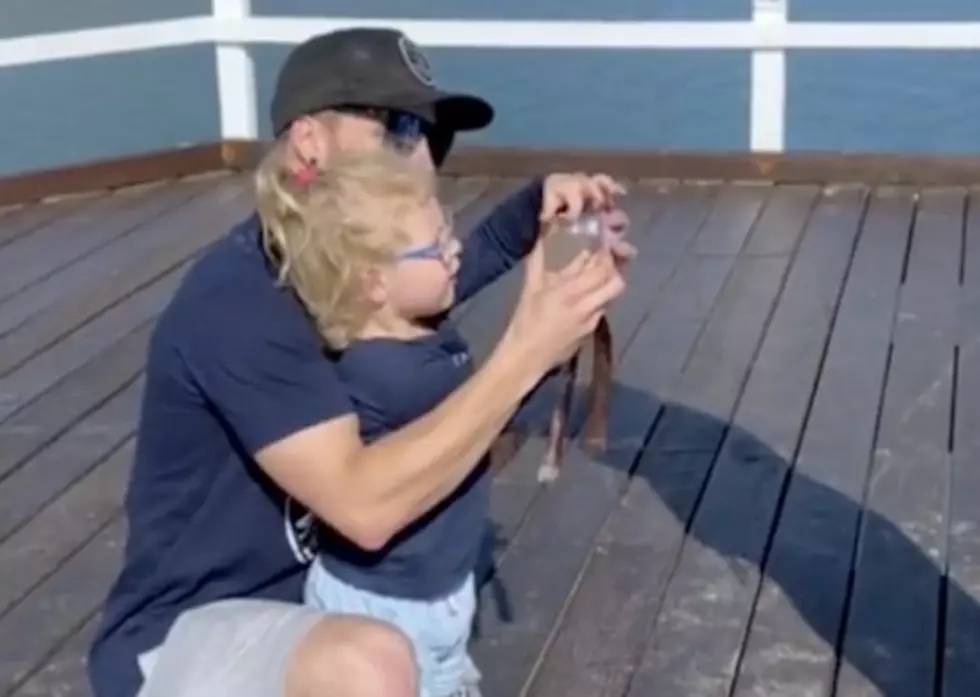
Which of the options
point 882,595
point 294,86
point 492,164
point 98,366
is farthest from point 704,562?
point 492,164

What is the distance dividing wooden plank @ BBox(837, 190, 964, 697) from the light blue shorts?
859 millimetres

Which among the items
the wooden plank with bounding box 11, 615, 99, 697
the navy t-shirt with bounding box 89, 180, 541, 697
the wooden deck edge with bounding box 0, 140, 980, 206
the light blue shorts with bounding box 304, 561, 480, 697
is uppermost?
the navy t-shirt with bounding box 89, 180, 541, 697

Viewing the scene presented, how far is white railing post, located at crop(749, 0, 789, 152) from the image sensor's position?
6504 mm

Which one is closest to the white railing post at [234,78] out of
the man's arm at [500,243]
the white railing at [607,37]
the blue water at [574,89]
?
the white railing at [607,37]

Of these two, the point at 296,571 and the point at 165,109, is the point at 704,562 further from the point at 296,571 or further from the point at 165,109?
the point at 165,109

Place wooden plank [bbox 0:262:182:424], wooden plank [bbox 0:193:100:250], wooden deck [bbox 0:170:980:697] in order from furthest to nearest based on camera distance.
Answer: wooden plank [bbox 0:193:100:250], wooden plank [bbox 0:262:182:424], wooden deck [bbox 0:170:980:697]

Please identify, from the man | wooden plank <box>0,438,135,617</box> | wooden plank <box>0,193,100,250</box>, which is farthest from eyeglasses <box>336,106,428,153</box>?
wooden plank <box>0,193,100,250</box>

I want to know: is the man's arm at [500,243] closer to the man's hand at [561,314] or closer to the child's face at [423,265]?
the child's face at [423,265]

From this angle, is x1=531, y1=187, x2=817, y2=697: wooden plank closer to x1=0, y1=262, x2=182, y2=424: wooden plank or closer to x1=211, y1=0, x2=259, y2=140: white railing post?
x1=0, y1=262, x2=182, y2=424: wooden plank

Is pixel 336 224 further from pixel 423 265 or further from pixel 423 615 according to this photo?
pixel 423 615

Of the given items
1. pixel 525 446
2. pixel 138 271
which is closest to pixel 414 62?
pixel 525 446

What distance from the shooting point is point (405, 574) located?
2.35 meters

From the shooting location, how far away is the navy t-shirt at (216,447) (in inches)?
85.7

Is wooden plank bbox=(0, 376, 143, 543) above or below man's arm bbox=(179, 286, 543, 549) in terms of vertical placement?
below
